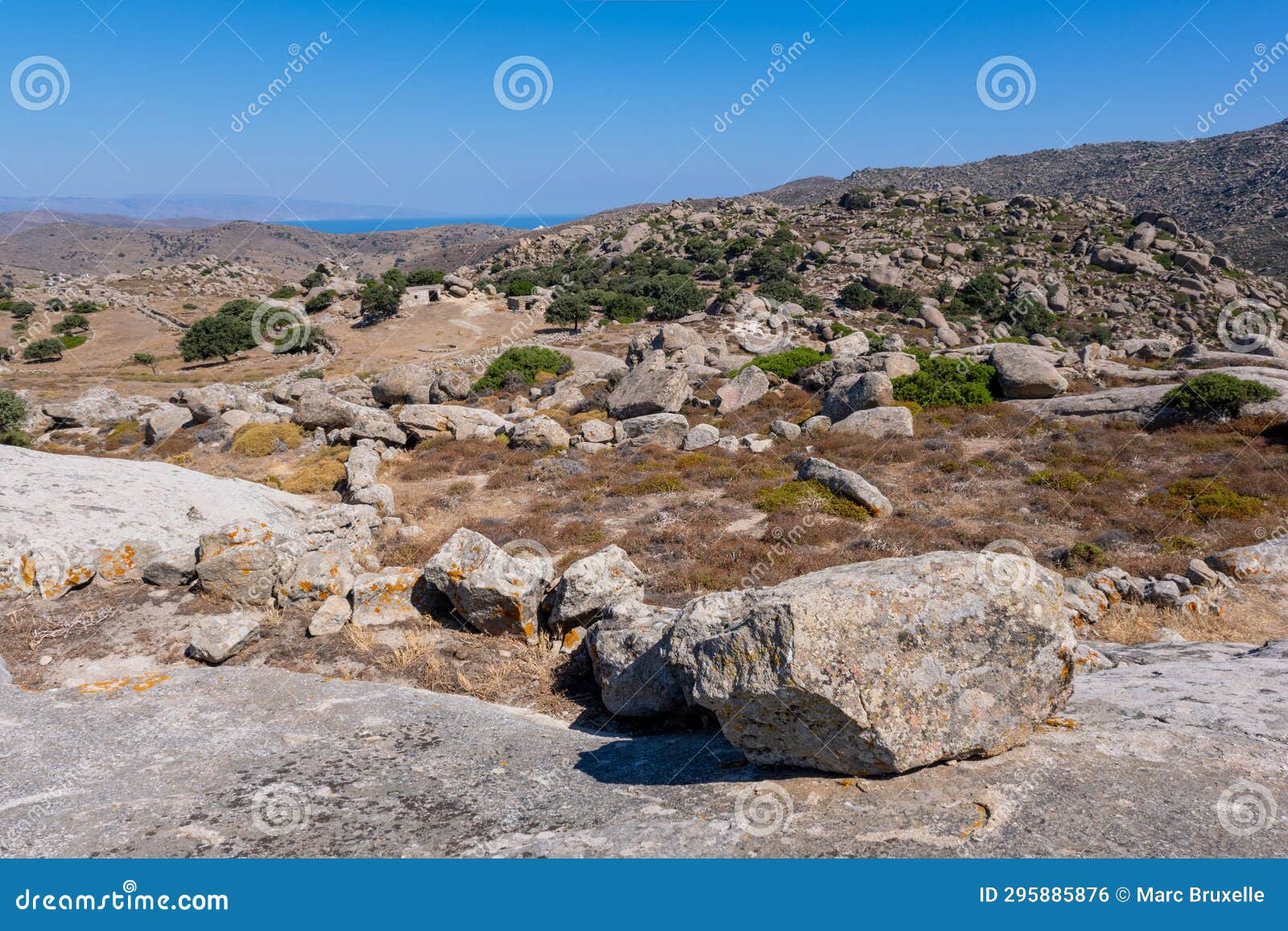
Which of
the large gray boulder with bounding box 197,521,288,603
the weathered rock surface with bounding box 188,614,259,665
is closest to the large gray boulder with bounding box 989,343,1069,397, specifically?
the large gray boulder with bounding box 197,521,288,603

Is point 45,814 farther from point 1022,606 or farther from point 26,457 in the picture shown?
point 26,457

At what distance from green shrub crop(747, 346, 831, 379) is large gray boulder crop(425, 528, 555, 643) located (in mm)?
21241

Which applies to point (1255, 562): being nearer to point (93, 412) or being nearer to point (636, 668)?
point (636, 668)

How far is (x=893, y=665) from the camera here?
5.37 m

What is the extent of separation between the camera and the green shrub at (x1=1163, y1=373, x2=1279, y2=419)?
2138 centimetres

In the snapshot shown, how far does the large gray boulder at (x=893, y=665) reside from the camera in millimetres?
5309

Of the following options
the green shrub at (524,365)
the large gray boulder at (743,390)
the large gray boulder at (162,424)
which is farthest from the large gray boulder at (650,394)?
the large gray boulder at (162,424)

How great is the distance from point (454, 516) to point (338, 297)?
5326 cm

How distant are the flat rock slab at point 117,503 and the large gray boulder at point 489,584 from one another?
17.3 ft

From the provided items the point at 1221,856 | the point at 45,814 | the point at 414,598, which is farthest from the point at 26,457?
the point at 1221,856

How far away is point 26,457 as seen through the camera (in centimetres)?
1476

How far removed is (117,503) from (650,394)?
655 inches

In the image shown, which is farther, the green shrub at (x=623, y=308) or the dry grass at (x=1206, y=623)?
the green shrub at (x=623, y=308)

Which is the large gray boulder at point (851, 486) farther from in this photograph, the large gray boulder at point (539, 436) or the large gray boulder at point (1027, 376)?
the large gray boulder at point (1027, 376)
